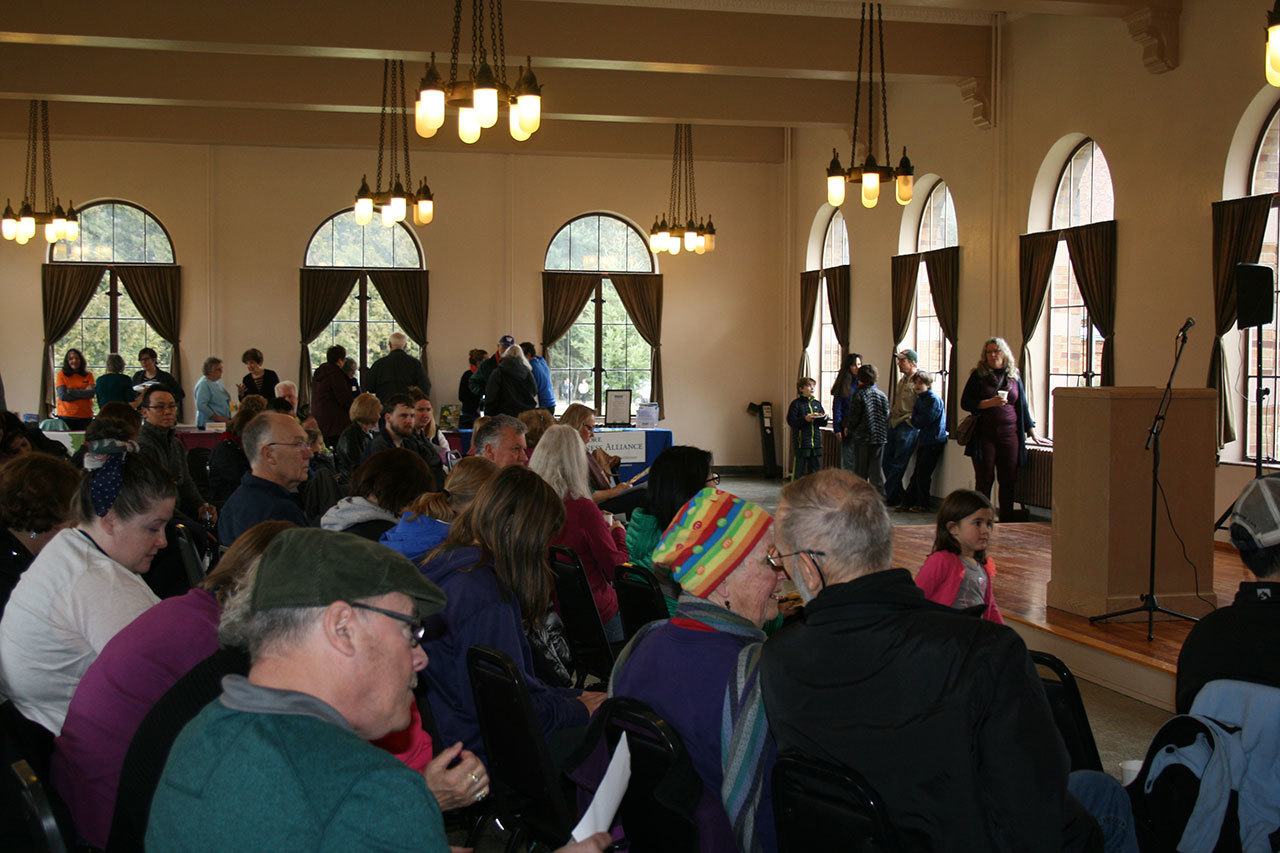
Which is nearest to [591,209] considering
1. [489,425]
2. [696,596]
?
[489,425]

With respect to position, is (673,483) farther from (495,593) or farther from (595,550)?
(495,593)

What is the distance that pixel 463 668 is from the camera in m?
3.22

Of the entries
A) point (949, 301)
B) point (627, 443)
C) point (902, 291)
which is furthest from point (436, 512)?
point (902, 291)

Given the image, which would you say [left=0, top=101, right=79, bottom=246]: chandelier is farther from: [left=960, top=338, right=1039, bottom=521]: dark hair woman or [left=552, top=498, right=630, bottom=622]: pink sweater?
[left=552, top=498, right=630, bottom=622]: pink sweater

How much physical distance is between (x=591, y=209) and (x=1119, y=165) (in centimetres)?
851

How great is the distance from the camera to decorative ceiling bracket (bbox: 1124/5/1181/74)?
902cm

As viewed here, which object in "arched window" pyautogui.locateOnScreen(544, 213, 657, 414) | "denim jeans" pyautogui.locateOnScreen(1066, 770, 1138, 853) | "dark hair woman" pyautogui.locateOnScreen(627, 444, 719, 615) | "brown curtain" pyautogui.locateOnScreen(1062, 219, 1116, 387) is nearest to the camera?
"denim jeans" pyautogui.locateOnScreen(1066, 770, 1138, 853)

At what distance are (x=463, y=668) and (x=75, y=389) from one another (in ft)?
43.6

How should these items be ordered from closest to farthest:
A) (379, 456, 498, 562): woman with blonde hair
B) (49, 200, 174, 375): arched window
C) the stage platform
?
1. (379, 456, 498, 562): woman with blonde hair
2. the stage platform
3. (49, 200, 174, 375): arched window

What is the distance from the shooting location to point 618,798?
2.18m

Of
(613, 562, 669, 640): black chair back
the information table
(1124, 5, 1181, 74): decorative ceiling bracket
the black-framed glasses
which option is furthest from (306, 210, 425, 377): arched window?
the black-framed glasses

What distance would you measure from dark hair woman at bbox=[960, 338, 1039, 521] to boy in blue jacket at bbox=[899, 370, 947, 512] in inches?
55.8

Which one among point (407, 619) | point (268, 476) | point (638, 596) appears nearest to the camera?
point (407, 619)

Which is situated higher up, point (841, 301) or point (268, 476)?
point (841, 301)
